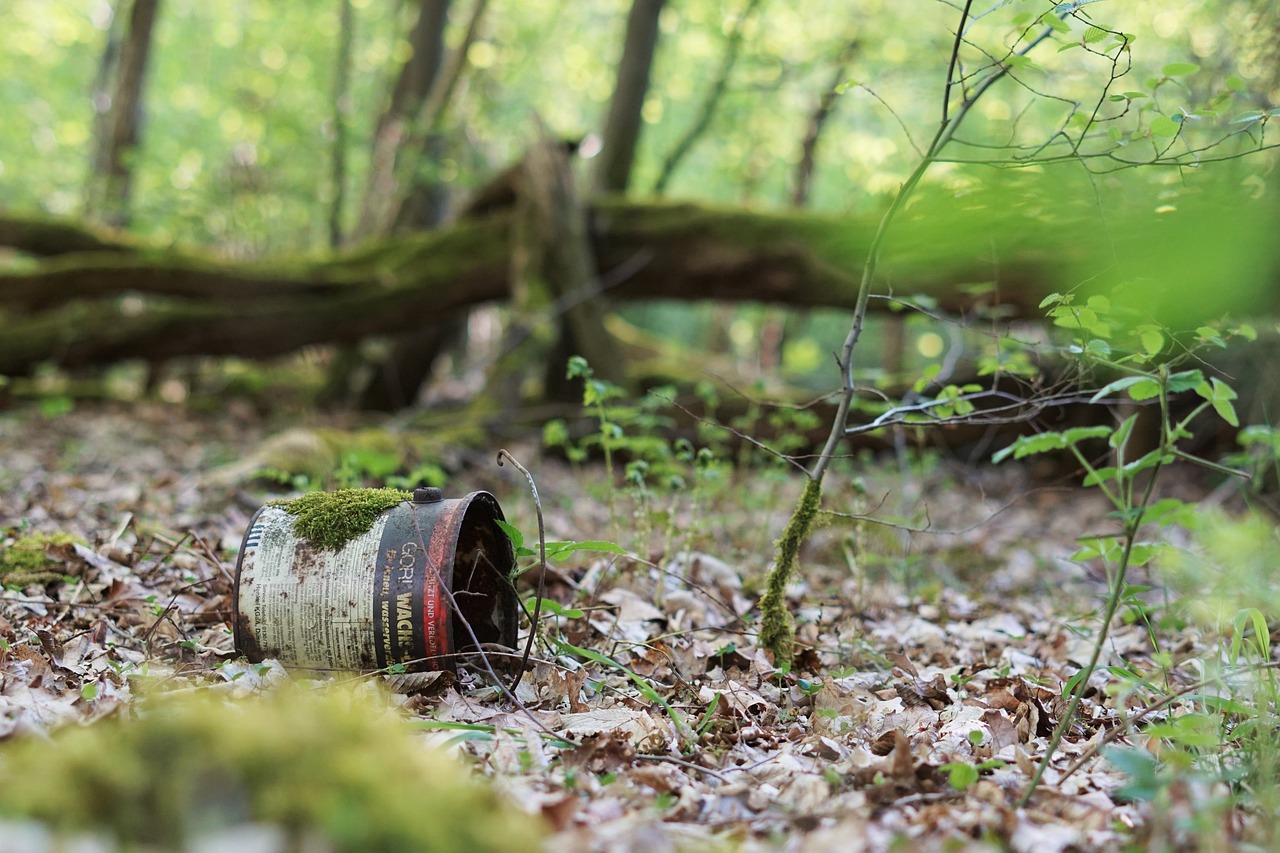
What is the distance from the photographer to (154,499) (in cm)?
473

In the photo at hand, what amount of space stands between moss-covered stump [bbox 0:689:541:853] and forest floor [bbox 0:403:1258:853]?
0.92 ft

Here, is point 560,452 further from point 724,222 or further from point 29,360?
point 29,360

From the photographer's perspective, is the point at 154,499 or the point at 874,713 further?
the point at 154,499

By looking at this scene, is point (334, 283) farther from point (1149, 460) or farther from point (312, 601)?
point (1149, 460)

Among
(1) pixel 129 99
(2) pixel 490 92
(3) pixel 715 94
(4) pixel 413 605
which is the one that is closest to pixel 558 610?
(4) pixel 413 605

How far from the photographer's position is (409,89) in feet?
34.2

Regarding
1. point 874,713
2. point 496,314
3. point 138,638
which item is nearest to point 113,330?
point 138,638

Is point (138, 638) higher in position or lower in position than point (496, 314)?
lower

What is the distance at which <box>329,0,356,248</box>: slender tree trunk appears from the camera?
1045 centimetres

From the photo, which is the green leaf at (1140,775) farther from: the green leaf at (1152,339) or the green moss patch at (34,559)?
the green moss patch at (34,559)

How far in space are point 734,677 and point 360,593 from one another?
120 centimetres

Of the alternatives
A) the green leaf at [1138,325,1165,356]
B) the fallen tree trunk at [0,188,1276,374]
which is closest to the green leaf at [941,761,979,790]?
the green leaf at [1138,325,1165,356]

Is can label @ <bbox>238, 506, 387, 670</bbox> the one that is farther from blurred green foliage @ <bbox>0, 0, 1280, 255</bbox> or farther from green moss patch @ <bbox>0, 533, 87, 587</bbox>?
blurred green foliage @ <bbox>0, 0, 1280, 255</bbox>

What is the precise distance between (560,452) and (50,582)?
440cm
